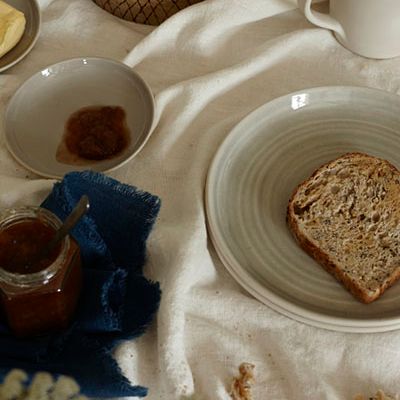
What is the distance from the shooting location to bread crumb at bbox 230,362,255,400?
37.5 inches

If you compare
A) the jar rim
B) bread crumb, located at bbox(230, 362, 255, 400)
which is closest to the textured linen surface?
bread crumb, located at bbox(230, 362, 255, 400)

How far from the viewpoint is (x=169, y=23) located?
4.35 ft

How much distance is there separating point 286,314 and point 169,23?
1.84ft

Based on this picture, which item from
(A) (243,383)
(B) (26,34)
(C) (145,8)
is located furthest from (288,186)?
(B) (26,34)

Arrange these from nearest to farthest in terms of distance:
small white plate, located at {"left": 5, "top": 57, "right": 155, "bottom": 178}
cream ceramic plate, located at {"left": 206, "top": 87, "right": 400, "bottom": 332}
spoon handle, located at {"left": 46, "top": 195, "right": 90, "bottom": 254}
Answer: spoon handle, located at {"left": 46, "top": 195, "right": 90, "bottom": 254}
cream ceramic plate, located at {"left": 206, "top": 87, "right": 400, "bottom": 332}
small white plate, located at {"left": 5, "top": 57, "right": 155, "bottom": 178}

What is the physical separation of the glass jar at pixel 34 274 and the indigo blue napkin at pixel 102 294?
2cm

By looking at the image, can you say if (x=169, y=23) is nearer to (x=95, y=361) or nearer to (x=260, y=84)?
(x=260, y=84)

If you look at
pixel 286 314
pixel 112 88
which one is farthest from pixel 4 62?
pixel 286 314

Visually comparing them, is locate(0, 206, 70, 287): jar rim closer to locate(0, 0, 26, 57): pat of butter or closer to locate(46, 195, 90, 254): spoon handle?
locate(46, 195, 90, 254): spoon handle

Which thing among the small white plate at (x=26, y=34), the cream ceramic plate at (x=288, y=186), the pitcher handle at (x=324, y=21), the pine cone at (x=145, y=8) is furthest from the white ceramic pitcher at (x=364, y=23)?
the small white plate at (x=26, y=34)

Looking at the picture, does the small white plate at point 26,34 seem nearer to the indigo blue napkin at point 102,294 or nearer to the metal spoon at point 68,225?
the indigo blue napkin at point 102,294

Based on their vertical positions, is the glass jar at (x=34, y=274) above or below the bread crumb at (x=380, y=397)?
above

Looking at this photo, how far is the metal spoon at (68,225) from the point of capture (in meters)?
0.89

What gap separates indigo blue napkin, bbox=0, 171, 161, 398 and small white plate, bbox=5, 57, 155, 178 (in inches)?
4.2
